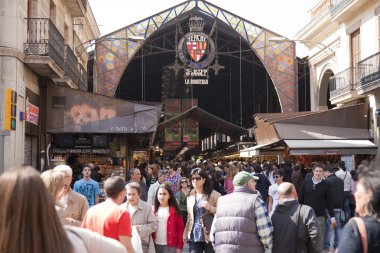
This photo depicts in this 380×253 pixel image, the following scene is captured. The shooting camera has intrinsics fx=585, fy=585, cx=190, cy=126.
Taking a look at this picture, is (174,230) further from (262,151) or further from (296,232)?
(262,151)

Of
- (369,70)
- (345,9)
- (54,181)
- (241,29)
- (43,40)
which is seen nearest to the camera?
(54,181)

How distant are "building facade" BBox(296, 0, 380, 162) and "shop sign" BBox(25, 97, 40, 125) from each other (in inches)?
477

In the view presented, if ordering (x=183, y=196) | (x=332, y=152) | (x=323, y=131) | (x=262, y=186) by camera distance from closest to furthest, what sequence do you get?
(x=183, y=196) < (x=262, y=186) < (x=332, y=152) < (x=323, y=131)

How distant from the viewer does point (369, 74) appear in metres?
22.5

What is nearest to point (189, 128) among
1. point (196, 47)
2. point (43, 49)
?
point (196, 47)

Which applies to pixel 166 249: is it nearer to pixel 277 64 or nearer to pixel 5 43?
pixel 5 43

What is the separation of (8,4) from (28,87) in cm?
282

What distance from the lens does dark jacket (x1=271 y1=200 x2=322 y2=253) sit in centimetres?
628

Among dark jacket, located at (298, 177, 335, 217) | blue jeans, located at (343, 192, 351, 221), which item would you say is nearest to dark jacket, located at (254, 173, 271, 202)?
blue jeans, located at (343, 192, 351, 221)

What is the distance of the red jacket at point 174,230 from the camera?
8047 mm

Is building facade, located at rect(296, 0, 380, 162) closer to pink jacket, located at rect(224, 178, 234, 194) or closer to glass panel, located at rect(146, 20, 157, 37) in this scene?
glass panel, located at rect(146, 20, 157, 37)

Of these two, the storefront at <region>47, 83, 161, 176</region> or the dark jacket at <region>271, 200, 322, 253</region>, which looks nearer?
the dark jacket at <region>271, 200, 322, 253</region>

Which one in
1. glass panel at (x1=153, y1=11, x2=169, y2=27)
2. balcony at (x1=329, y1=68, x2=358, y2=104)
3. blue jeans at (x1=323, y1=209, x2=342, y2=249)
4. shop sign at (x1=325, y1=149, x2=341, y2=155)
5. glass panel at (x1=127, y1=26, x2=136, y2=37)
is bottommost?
blue jeans at (x1=323, y1=209, x2=342, y2=249)

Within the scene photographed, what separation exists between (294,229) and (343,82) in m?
20.4
